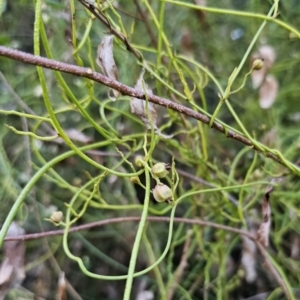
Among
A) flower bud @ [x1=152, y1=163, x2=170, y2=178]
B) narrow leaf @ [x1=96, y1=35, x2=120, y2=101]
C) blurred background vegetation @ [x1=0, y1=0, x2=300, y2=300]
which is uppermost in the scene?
narrow leaf @ [x1=96, y1=35, x2=120, y2=101]

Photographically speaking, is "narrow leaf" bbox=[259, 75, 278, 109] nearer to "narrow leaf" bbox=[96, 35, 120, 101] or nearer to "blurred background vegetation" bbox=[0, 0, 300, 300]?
"blurred background vegetation" bbox=[0, 0, 300, 300]

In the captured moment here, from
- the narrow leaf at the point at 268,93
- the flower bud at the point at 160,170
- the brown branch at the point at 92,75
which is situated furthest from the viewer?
the narrow leaf at the point at 268,93

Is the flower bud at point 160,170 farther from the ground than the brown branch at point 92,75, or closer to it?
closer to it

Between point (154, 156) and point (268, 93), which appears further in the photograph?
point (154, 156)

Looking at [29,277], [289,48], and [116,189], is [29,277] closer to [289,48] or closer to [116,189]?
[116,189]

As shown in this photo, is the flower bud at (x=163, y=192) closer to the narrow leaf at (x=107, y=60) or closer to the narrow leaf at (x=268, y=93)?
the narrow leaf at (x=107, y=60)

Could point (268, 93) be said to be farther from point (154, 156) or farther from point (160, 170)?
point (160, 170)

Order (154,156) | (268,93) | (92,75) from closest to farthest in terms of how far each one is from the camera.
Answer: (92,75)
(268,93)
(154,156)

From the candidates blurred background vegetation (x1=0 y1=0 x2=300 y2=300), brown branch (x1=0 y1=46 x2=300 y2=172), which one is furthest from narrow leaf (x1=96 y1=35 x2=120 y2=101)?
blurred background vegetation (x1=0 y1=0 x2=300 y2=300)

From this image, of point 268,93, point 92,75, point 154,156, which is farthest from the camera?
point 154,156

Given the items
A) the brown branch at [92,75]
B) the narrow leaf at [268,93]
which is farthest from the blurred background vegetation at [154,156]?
the brown branch at [92,75]

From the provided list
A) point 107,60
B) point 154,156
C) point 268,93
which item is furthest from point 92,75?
point 154,156
